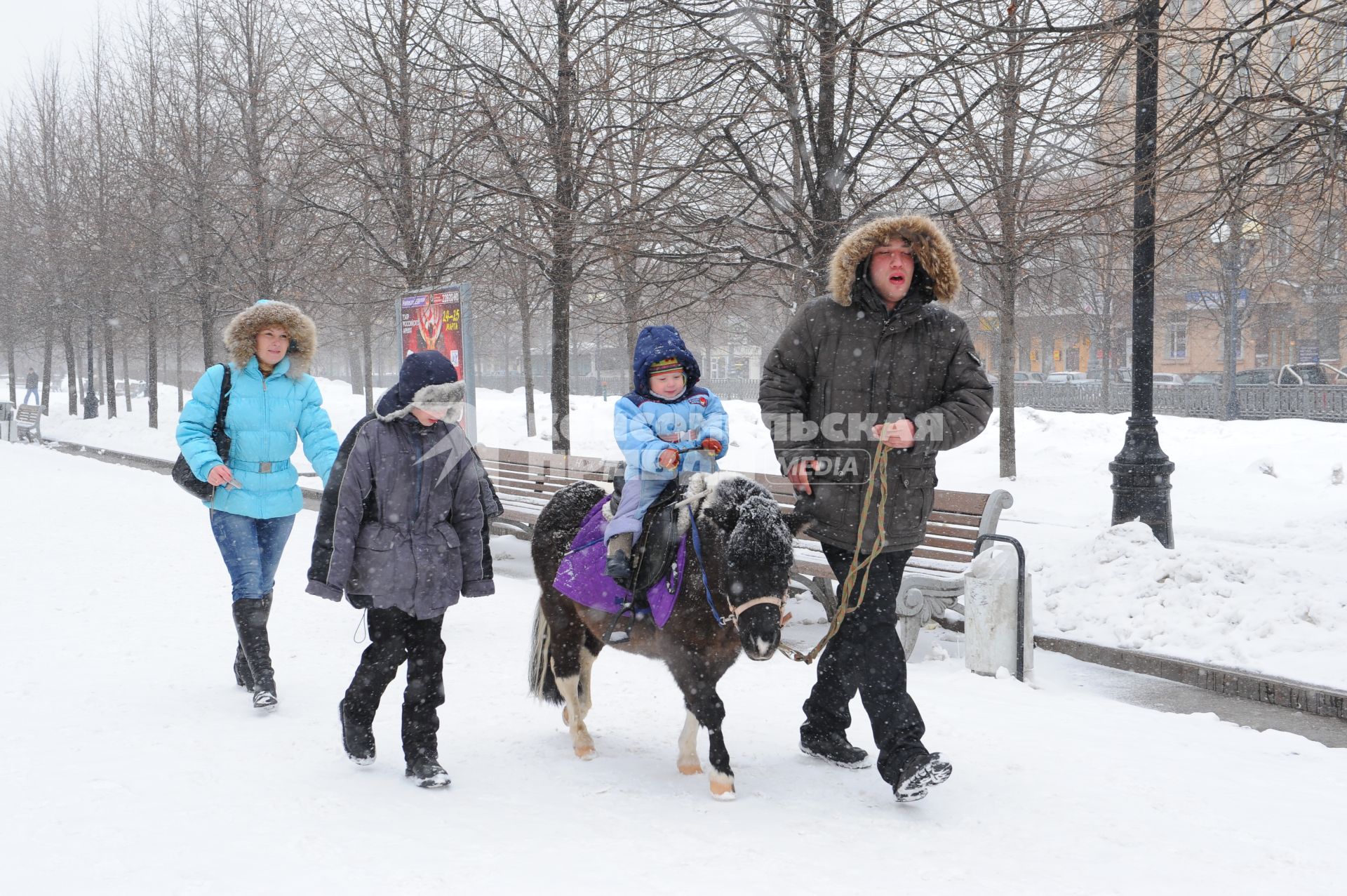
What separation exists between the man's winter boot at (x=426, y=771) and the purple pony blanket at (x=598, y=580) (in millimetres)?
852

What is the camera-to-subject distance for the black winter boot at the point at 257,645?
5.09 meters

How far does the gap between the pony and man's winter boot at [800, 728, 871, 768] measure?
501 millimetres

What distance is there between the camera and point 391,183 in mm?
13703

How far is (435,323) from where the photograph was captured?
1174cm

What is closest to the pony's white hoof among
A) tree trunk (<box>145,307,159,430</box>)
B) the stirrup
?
the stirrup

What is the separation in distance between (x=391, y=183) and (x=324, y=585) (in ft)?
35.3

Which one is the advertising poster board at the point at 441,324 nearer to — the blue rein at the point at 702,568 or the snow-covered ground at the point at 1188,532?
the snow-covered ground at the point at 1188,532

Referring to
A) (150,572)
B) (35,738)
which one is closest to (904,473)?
(35,738)

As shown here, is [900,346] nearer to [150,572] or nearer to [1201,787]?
[1201,787]

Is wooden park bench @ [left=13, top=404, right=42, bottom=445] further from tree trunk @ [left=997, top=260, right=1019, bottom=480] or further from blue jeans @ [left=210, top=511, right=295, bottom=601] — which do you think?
blue jeans @ [left=210, top=511, right=295, bottom=601]

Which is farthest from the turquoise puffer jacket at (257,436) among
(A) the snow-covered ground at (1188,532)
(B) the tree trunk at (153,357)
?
(B) the tree trunk at (153,357)

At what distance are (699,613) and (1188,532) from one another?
330 inches

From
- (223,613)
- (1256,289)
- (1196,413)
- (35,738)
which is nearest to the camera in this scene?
(35,738)

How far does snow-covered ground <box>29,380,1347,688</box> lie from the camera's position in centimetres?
648
